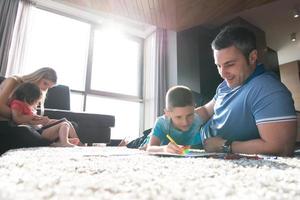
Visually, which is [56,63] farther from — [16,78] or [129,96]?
[16,78]

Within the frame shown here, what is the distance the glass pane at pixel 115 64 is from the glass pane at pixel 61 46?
0.22 m

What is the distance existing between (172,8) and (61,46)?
6.41 ft

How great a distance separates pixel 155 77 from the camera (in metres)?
3.89

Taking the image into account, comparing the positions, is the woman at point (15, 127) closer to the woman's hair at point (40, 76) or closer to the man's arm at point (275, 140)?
the woman's hair at point (40, 76)

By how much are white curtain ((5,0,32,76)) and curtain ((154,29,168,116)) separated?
1.98 m

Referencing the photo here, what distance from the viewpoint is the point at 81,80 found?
376cm

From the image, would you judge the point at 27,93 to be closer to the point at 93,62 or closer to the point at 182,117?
the point at 182,117

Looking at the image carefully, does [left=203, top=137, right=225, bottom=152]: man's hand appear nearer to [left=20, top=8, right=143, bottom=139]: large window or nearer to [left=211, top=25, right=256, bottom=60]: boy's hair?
[left=211, top=25, right=256, bottom=60]: boy's hair

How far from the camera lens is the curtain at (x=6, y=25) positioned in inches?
110

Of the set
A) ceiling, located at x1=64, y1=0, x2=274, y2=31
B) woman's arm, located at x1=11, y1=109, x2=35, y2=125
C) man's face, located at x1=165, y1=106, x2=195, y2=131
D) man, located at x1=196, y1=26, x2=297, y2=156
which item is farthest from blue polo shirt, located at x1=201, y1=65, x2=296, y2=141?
ceiling, located at x1=64, y1=0, x2=274, y2=31

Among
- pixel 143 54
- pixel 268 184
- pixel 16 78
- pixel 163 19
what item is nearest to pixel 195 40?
pixel 163 19

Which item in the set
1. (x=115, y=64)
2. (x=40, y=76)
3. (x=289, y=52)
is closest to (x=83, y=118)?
(x=40, y=76)

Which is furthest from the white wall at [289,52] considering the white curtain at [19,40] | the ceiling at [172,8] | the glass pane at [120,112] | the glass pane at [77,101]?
the white curtain at [19,40]

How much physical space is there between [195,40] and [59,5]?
7.16 feet
